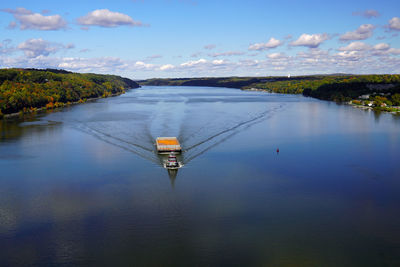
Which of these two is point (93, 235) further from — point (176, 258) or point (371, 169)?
point (371, 169)

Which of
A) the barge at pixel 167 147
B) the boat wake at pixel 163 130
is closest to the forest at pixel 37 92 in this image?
the boat wake at pixel 163 130

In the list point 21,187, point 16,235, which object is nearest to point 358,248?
point 16,235

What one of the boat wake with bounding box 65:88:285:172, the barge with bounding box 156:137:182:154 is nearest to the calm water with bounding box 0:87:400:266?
the boat wake with bounding box 65:88:285:172

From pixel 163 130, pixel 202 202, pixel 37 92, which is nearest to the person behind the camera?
pixel 202 202

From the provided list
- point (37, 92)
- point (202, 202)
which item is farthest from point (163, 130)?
point (37, 92)

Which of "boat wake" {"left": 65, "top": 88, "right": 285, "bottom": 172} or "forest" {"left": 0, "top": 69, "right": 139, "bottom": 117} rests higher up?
"forest" {"left": 0, "top": 69, "right": 139, "bottom": 117}

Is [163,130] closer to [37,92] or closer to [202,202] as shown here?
[202,202]

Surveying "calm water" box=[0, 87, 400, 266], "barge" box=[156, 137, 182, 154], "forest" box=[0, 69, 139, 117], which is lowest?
"calm water" box=[0, 87, 400, 266]

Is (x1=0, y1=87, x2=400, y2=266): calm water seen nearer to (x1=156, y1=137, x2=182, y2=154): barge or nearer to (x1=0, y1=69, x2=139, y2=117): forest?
(x1=156, y1=137, x2=182, y2=154): barge
